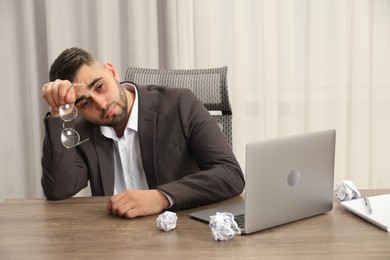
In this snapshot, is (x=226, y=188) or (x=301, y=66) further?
(x=301, y=66)

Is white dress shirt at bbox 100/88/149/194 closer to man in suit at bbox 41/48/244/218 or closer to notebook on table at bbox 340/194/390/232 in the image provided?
man in suit at bbox 41/48/244/218

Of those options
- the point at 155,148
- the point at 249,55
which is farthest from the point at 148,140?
the point at 249,55

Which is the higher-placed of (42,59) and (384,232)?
(42,59)

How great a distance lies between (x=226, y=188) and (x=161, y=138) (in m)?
0.44

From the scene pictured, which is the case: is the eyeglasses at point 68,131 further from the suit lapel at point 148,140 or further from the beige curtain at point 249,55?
the beige curtain at point 249,55

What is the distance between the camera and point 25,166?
3439 millimetres

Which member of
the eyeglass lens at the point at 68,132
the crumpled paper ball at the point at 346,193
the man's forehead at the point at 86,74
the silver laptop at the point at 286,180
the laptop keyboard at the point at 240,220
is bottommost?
the laptop keyboard at the point at 240,220

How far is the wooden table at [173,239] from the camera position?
1304mm

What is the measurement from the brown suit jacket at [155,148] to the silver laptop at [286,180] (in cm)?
42

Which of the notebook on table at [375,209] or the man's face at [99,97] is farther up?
the man's face at [99,97]

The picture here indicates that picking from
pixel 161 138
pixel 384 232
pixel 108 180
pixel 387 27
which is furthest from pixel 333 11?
pixel 384 232

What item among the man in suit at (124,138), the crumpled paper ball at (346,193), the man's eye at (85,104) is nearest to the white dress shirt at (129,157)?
the man in suit at (124,138)

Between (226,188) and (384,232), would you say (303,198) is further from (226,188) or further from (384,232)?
(226,188)

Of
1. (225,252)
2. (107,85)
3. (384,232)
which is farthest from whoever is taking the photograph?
(107,85)
